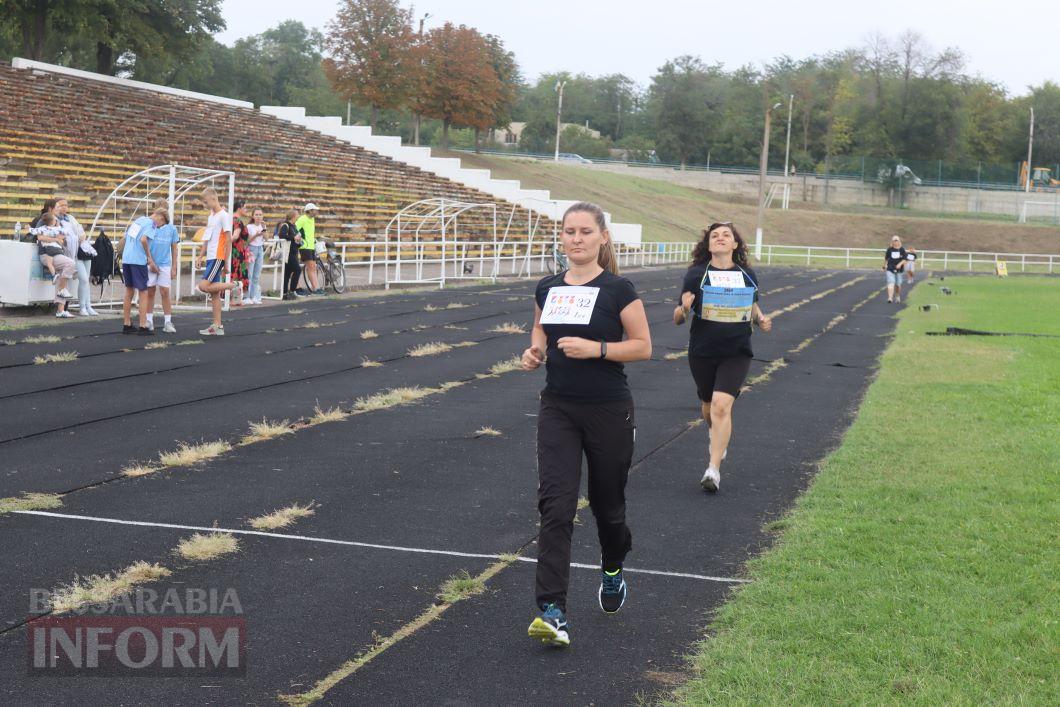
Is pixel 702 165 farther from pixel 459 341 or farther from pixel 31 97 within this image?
pixel 459 341

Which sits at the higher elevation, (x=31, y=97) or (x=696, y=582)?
(x=31, y=97)

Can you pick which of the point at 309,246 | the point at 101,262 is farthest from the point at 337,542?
the point at 309,246

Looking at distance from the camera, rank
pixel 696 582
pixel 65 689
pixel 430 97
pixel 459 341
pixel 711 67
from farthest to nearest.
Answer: pixel 711 67 < pixel 430 97 < pixel 459 341 < pixel 696 582 < pixel 65 689

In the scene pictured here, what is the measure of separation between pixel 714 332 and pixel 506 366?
6.96 m

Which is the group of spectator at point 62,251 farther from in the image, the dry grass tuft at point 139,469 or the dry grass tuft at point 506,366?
the dry grass tuft at point 139,469

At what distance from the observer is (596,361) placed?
17.5 ft

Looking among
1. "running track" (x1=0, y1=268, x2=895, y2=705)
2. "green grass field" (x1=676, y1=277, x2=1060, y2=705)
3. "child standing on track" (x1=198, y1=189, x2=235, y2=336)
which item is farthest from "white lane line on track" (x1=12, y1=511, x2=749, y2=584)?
"child standing on track" (x1=198, y1=189, x2=235, y2=336)

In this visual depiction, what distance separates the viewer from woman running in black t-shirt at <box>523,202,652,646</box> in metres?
5.25

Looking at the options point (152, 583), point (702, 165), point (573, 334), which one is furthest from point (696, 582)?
point (702, 165)

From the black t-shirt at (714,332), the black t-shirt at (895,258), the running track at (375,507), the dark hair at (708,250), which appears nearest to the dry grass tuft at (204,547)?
the running track at (375,507)

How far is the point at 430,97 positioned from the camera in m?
71.2

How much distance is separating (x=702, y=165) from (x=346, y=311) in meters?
95.1

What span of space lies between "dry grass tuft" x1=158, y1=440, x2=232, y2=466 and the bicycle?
17854mm

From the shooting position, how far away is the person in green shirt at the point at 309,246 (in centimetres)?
2616
